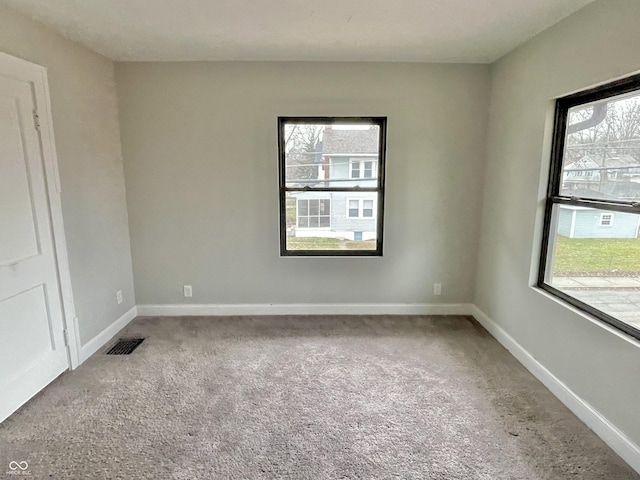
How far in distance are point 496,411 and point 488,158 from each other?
219 centimetres

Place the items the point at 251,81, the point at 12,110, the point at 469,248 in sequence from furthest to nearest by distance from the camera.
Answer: the point at 469,248 → the point at 251,81 → the point at 12,110

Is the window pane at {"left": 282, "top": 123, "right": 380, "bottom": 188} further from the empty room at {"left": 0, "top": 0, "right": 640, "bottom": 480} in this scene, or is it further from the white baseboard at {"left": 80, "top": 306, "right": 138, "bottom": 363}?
the white baseboard at {"left": 80, "top": 306, "right": 138, "bottom": 363}

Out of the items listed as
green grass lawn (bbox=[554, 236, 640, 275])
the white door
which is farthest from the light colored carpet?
green grass lawn (bbox=[554, 236, 640, 275])

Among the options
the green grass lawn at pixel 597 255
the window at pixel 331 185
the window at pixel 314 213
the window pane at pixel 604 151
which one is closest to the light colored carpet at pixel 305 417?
the green grass lawn at pixel 597 255

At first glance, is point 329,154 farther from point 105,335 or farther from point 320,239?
point 105,335

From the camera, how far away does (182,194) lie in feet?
11.0

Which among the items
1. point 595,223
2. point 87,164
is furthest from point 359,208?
point 87,164

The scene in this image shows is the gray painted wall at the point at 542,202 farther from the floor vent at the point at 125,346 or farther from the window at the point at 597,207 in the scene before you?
the floor vent at the point at 125,346

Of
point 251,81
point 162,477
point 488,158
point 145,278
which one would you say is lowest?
point 162,477

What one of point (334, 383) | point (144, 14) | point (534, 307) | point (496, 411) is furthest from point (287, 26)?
point (496, 411)

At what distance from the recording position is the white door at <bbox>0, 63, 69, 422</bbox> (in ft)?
6.73

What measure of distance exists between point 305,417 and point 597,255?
203 centimetres

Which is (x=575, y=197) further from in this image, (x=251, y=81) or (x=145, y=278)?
(x=145, y=278)

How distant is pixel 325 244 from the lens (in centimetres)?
354
